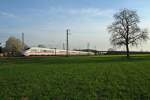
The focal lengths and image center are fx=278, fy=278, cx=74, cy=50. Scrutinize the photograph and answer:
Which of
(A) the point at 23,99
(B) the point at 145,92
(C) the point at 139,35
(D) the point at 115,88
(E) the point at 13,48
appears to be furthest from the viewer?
(E) the point at 13,48

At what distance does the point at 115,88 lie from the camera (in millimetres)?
11984

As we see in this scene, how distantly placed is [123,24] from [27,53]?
3255 centimetres

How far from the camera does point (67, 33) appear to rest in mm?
90938

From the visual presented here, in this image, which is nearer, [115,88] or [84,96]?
[84,96]

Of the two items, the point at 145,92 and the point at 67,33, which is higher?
the point at 67,33

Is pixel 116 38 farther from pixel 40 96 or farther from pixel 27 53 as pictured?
pixel 40 96

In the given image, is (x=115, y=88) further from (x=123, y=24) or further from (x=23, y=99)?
(x=123, y=24)

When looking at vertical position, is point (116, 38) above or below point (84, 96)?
above

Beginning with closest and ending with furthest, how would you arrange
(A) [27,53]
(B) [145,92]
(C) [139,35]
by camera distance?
(B) [145,92], (C) [139,35], (A) [27,53]

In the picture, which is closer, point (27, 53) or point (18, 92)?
point (18, 92)

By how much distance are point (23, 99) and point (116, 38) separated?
63399 mm

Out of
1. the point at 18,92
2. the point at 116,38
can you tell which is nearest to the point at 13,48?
the point at 116,38

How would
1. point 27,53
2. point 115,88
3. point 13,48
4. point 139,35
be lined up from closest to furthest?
point 115,88 < point 139,35 < point 27,53 < point 13,48

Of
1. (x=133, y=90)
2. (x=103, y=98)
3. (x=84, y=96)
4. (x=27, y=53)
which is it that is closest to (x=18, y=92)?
(x=84, y=96)
